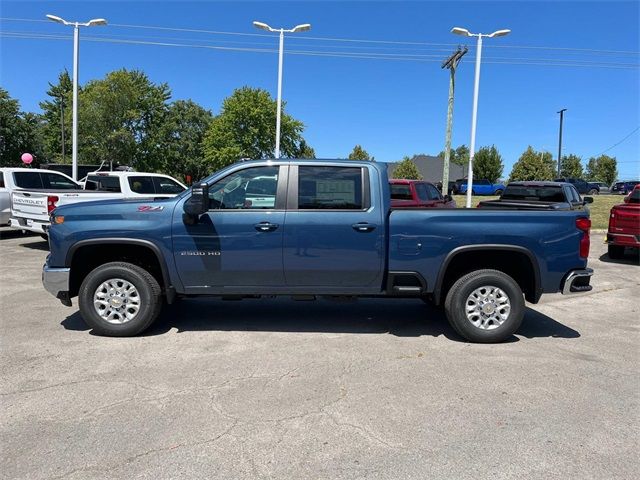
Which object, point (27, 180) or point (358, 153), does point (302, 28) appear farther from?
point (358, 153)

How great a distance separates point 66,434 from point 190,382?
1.07 meters

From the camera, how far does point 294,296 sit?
5395 mm

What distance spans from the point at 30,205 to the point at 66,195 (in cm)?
93

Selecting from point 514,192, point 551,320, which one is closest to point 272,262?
Result: point 551,320

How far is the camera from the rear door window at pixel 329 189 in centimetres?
527

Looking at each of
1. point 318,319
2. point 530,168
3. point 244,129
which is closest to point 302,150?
point 244,129

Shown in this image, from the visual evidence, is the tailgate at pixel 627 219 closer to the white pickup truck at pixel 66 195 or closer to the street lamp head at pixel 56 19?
the white pickup truck at pixel 66 195

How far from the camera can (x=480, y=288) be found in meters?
5.30

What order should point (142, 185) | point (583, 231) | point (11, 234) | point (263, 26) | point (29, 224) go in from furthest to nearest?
point (263, 26) → point (11, 234) → point (142, 185) → point (29, 224) → point (583, 231)

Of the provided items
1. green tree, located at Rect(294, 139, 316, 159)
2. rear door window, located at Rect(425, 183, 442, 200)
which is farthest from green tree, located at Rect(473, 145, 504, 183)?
rear door window, located at Rect(425, 183, 442, 200)

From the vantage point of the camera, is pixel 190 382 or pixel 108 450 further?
pixel 190 382

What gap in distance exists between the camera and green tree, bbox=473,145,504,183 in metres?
57.6

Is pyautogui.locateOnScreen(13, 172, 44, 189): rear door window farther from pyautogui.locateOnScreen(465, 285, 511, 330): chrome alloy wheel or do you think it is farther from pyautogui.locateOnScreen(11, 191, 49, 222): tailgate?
pyautogui.locateOnScreen(465, 285, 511, 330): chrome alloy wheel

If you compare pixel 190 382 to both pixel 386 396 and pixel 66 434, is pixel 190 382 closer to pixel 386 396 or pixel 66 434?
pixel 66 434
